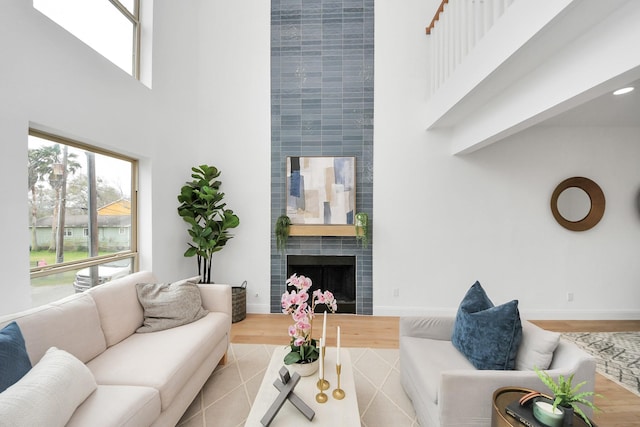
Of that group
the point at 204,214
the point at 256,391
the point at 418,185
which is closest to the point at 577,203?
the point at 418,185

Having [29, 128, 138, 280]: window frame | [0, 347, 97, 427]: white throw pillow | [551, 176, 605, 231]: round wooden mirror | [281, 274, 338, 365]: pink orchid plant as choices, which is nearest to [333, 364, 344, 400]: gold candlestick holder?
[281, 274, 338, 365]: pink orchid plant

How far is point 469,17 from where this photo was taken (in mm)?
2367

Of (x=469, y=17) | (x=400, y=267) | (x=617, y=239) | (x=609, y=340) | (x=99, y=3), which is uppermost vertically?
(x=99, y=3)

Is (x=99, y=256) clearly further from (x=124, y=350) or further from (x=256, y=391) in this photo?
(x=256, y=391)

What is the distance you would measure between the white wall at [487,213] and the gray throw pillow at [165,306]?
2345mm

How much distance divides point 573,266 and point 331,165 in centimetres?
336

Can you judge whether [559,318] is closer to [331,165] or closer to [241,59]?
[331,165]

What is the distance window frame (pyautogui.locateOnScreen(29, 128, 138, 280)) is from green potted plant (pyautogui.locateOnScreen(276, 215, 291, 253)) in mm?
1558

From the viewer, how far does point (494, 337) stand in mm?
1653

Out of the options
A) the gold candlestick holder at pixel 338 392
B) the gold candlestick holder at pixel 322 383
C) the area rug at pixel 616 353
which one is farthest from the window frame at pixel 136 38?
the area rug at pixel 616 353

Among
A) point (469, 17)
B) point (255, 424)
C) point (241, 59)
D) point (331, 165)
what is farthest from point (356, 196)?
point (255, 424)

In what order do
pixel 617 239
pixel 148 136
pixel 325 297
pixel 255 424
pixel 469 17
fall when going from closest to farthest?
1. pixel 255 424
2. pixel 325 297
3. pixel 469 17
4. pixel 148 136
5. pixel 617 239

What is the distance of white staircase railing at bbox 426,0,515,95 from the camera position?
2105 millimetres

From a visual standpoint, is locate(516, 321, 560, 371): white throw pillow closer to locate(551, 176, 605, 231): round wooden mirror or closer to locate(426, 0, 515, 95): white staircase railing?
locate(426, 0, 515, 95): white staircase railing
